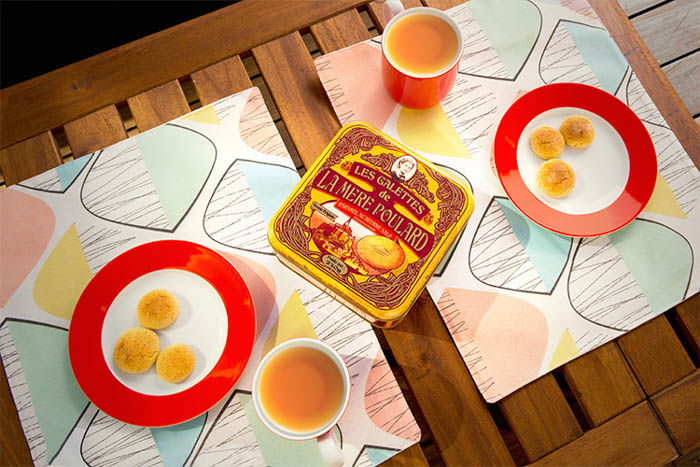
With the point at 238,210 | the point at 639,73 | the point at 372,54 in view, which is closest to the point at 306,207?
the point at 238,210

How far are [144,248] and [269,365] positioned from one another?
0.86ft

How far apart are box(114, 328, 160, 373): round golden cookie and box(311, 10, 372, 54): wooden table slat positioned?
0.57 m

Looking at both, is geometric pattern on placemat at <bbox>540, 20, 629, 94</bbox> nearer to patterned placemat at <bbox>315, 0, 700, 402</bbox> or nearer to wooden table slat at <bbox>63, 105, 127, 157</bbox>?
patterned placemat at <bbox>315, 0, 700, 402</bbox>

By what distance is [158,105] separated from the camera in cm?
89

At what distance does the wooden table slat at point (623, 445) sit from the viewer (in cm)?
78

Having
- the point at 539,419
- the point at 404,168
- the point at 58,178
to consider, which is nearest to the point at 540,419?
the point at 539,419

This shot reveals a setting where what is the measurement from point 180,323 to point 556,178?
2.06 feet

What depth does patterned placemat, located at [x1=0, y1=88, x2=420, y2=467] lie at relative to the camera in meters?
0.77

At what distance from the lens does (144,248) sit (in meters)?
0.77

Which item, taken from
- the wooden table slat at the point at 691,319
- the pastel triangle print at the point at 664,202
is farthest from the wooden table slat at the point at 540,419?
the pastel triangle print at the point at 664,202

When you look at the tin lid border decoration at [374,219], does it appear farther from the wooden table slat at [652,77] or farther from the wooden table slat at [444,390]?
the wooden table slat at [652,77]

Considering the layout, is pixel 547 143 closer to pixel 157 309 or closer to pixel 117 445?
pixel 157 309

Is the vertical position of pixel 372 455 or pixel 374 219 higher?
pixel 374 219

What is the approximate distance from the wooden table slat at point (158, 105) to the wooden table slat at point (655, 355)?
837mm
